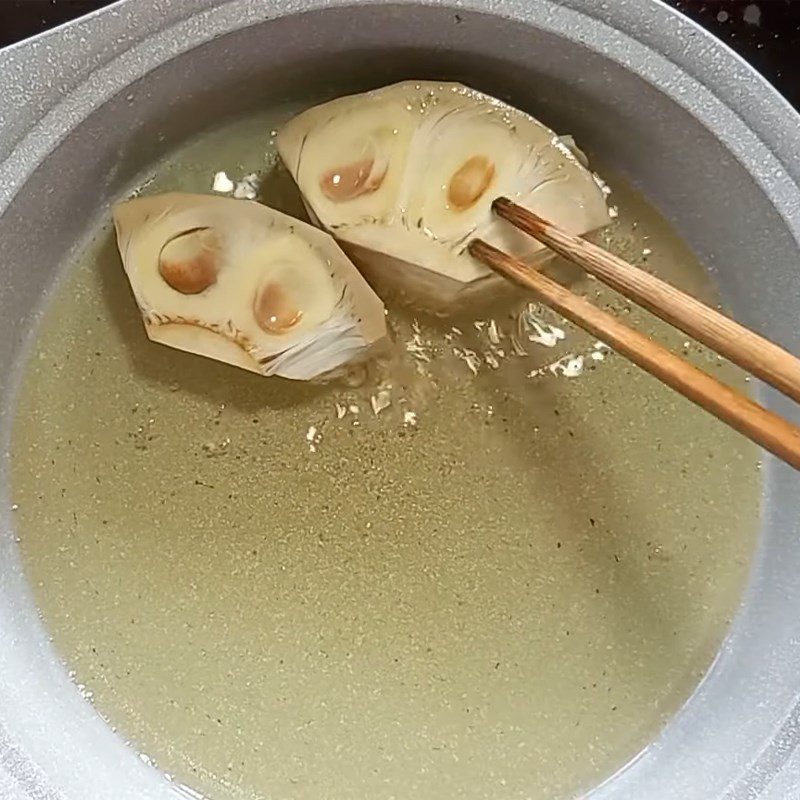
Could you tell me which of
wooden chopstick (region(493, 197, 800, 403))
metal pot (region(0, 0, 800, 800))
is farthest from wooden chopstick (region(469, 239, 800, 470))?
metal pot (region(0, 0, 800, 800))

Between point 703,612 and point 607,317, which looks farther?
point 703,612

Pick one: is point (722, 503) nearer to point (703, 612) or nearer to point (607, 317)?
point (703, 612)

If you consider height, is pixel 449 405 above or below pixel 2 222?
below

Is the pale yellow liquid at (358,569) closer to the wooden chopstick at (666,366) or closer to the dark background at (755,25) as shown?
the wooden chopstick at (666,366)

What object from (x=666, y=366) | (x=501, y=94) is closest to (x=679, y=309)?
(x=666, y=366)

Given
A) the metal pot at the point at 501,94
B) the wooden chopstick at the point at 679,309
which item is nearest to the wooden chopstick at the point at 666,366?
the wooden chopstick at the point at 679,309

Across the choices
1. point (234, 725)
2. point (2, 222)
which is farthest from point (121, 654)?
point (2, 222)
